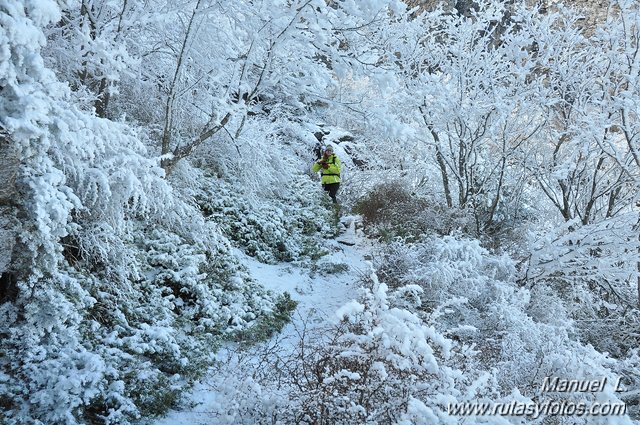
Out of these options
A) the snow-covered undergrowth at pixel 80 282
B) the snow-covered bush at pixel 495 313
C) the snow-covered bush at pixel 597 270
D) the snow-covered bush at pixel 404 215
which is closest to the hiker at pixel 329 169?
the snow-covered bush at pixel 404 215

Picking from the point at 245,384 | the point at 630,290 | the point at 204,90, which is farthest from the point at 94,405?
the point at 630,290

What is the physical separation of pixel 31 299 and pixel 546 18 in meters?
8.72

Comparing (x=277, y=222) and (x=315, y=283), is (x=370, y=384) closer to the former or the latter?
(x=315, y=283)

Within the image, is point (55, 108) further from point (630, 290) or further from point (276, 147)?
point (630, 290)

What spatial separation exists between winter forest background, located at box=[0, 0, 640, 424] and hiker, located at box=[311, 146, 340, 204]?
33.6 inches

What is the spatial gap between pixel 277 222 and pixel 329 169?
343 cm

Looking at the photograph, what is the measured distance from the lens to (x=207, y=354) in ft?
15.0

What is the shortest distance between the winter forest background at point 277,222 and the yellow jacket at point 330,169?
0.83 meters

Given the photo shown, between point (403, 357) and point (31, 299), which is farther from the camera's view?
point (31, 299)

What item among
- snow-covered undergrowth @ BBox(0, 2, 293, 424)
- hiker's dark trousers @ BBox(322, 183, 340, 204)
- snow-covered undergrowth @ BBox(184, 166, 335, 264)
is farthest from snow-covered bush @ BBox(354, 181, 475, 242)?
snow-covered undergrowth @ BBox(0, 2, 293, 424)

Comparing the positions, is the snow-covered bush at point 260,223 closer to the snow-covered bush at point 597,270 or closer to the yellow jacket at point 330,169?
the yellow jacket at point 330,169

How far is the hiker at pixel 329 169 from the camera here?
A: 37.0 feet

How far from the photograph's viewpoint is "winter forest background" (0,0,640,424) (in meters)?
3.20

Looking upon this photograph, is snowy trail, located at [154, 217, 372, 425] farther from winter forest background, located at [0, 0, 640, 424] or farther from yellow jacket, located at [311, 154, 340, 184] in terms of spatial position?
yellow jacket, located at [311, 154, 340, 184]
